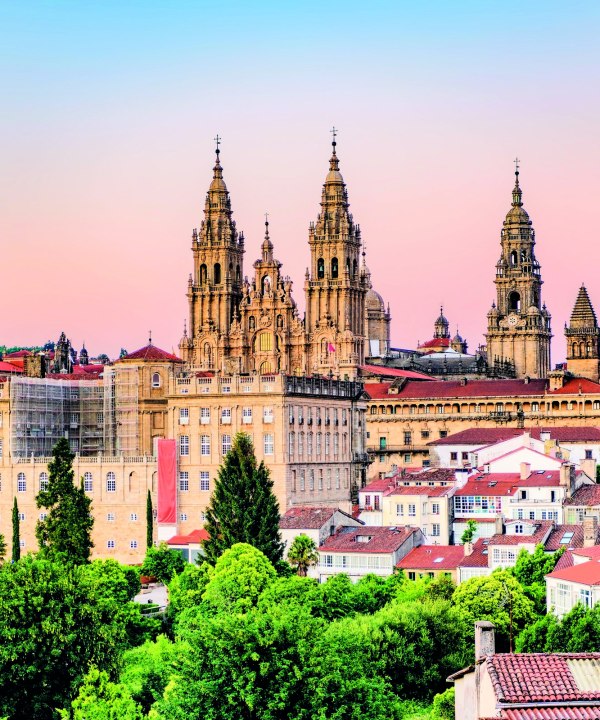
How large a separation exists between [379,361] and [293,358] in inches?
874

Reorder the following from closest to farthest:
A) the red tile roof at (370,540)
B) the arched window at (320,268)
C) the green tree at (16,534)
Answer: the red tile roof at (370,540) < the green tree at (16,534) < the arched window at (320,268)

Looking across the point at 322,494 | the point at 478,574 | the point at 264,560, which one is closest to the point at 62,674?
the point at 264,560

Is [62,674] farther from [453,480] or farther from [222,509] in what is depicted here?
[453,480]

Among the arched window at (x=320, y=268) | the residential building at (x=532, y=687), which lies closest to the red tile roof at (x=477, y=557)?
the residential building at (x=532, y=687)

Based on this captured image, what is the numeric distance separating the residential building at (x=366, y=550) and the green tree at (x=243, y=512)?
2.54 metres

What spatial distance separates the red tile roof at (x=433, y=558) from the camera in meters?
84.8

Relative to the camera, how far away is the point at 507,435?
118 meters

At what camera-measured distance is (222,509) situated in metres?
92.6

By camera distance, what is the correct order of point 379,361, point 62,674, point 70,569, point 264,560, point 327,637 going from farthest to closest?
point 379,361
point 264,560
point 70,569
point 62,674
point 327,637

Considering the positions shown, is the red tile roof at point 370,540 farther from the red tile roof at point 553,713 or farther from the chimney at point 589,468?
the red tile roof at point 553,713

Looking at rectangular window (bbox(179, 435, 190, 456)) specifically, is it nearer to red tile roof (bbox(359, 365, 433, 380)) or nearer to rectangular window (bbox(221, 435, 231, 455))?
rectangular window (bbox(221, 435, 231, 455))

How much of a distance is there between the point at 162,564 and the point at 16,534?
14.3 meters

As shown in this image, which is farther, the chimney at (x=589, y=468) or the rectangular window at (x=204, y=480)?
the rectangular window at (x=204, y=480)

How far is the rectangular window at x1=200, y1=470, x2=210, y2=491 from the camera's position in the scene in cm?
10581
